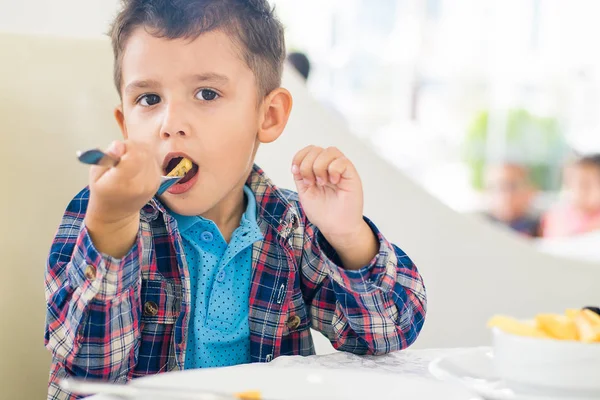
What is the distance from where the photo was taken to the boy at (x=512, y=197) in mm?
5276

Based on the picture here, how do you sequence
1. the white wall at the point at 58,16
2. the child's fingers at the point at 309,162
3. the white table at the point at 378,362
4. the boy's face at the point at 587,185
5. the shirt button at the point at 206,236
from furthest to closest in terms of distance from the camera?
the boy's face at the point at 587,185, the white wall at the point at 58,16, the shirt button at the point at 206,236, the child's fingers at the point at 309,162, the white table at the point at 378,362

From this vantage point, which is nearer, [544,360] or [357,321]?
[544,360]

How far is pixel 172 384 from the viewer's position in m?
0.48

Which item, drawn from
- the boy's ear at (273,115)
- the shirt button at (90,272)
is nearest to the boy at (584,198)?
the boy's ear at (273,115)

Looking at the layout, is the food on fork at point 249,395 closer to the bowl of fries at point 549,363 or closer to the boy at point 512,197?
the bowl of fries at point 549,363

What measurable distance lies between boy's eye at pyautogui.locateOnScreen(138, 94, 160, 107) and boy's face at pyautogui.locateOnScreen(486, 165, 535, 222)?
4.69m

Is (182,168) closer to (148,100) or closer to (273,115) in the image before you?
(148,100)

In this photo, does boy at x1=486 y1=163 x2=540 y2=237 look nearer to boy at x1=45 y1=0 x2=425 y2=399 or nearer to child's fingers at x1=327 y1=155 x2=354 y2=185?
boy at x1=45 y1=0 x2=425 y2=399

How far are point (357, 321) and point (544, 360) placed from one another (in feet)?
1.37

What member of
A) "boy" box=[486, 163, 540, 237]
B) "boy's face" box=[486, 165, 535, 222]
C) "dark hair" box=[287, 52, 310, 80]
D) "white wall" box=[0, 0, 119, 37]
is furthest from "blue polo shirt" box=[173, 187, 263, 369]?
"boy's face" box=[486, 165, 535, 222]

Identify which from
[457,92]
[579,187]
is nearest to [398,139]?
[457,92]

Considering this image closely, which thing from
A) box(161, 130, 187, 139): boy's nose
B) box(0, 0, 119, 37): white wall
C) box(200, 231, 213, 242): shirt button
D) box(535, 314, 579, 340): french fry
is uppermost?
box(0, 0, 119, 37): white wall

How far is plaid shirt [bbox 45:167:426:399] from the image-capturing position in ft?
2.38

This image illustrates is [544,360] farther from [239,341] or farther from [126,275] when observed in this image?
[239,341]
